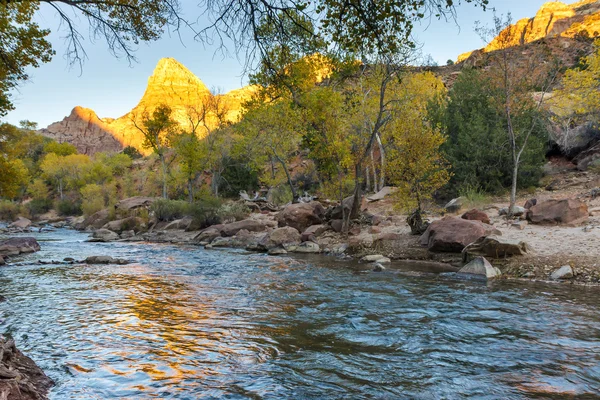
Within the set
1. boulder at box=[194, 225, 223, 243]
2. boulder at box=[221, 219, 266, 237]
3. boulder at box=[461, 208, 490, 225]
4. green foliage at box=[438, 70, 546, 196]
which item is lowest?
boulder at box=[194, 225, 223, 243]

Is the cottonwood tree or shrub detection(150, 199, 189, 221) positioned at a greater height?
the cottonwood tree

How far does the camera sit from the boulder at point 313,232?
700 inches

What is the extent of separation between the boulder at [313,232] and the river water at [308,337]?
7338 mm

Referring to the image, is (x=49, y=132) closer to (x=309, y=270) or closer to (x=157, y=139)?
(x=157, y=139)

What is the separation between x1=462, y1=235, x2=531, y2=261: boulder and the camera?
36.0 feet

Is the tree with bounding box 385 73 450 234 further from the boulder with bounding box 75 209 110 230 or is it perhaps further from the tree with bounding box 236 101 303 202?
the boulder with bounding box 75 209 110 230

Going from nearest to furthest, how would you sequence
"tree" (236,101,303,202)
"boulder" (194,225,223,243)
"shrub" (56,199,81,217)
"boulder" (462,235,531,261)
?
"boulder" (462,235,531,261) < "boulder" (194,225,223,243) < "tree" (236,101,303,202) < "shrub" (56,199,81,217)

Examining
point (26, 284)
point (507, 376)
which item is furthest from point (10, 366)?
point (26, 284)

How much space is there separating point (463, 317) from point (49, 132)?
135 metres

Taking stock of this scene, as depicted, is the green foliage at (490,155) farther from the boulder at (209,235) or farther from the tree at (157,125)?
the tree at (157,125)

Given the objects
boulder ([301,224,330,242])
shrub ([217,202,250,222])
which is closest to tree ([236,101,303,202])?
shrub ([217,202,250,222])

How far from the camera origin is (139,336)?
18.5 feet

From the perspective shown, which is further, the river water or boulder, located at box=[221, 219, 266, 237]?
boulder, located at box=[221, 219, 266, 237]

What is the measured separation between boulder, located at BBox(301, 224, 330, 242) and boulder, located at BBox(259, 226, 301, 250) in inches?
12.5
